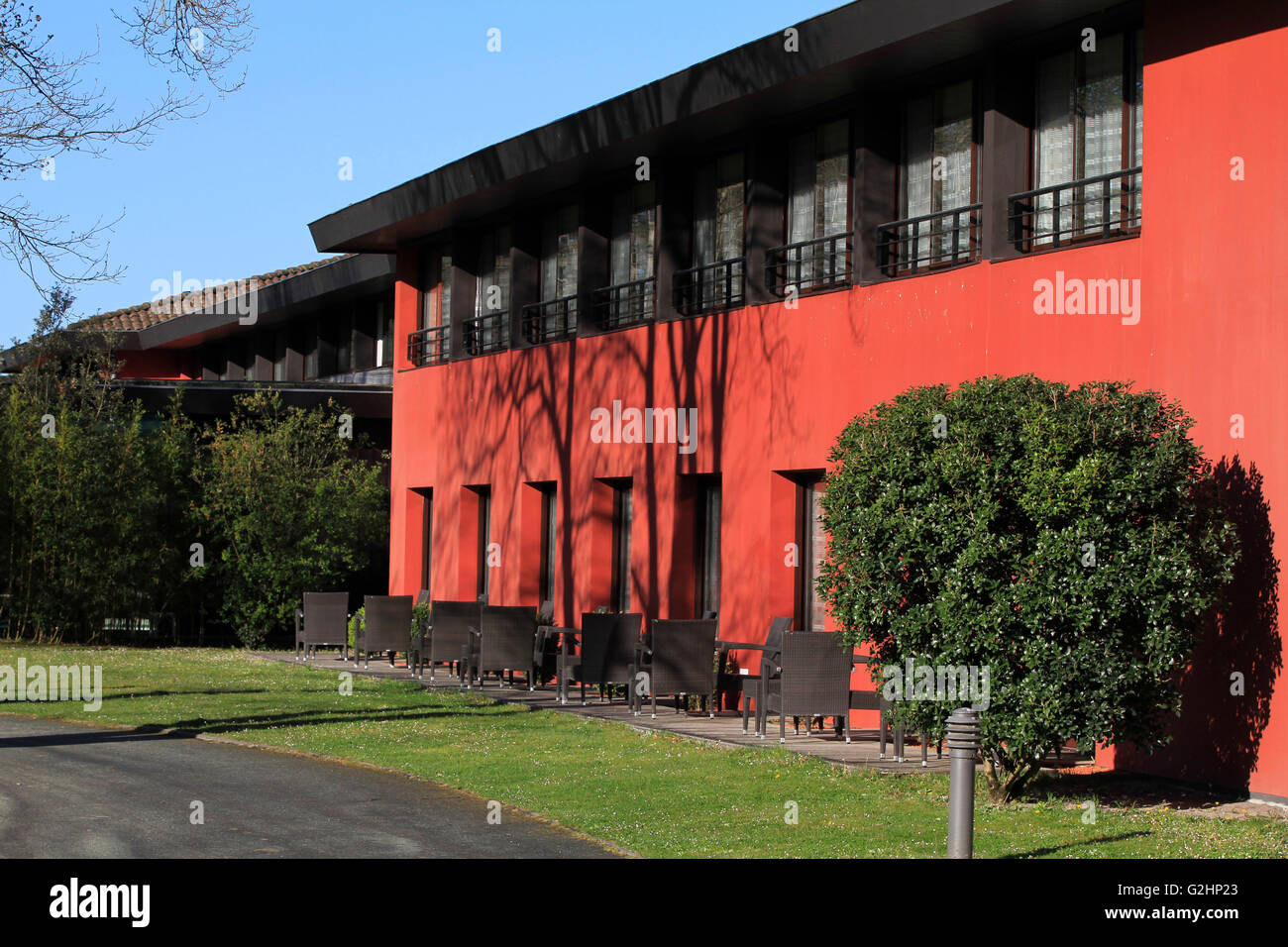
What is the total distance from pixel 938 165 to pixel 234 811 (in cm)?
881

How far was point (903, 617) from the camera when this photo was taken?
31.7ft

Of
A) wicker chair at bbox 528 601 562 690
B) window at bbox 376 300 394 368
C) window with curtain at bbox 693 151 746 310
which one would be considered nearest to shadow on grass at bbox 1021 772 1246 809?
wicker chair at bbox 528 601 562 690

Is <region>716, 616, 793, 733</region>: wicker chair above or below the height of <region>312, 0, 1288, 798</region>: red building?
below

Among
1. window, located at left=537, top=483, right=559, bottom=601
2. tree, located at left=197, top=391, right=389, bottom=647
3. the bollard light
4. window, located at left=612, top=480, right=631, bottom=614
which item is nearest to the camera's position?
the bollard light

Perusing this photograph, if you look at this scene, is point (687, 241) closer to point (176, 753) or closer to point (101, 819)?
point (176, 753)

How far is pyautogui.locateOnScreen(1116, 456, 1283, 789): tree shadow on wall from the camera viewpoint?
1005 cm

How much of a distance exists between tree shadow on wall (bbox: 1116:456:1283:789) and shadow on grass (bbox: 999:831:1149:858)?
1.50m

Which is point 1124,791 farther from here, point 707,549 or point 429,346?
point 429,346

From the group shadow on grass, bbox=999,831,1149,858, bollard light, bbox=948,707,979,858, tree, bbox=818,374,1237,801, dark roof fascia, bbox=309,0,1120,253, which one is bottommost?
shadow on grass, bbox=999,831,1149,858

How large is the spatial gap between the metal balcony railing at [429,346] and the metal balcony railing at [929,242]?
9790 mm

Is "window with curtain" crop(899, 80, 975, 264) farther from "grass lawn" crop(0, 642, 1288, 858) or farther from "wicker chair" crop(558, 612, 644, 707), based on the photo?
"grass lawn" crop(0, 642, 1288, 858)

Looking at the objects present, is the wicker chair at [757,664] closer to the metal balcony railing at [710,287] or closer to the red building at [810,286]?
the red building at [810,286]

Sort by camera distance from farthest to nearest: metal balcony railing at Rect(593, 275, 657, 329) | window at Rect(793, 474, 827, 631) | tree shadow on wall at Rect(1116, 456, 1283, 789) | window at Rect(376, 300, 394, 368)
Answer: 1. window at Rect(376, 300, 394, 368)
2. metal balcony railing at Rect(593, 275, 657, 329)
3. window at Rect(793, 474, 827, 631)
4. tree shadow on wall at Rect(1116, 456, 1283, 789)

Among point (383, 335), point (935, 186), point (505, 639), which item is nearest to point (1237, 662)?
point (935, 186)
